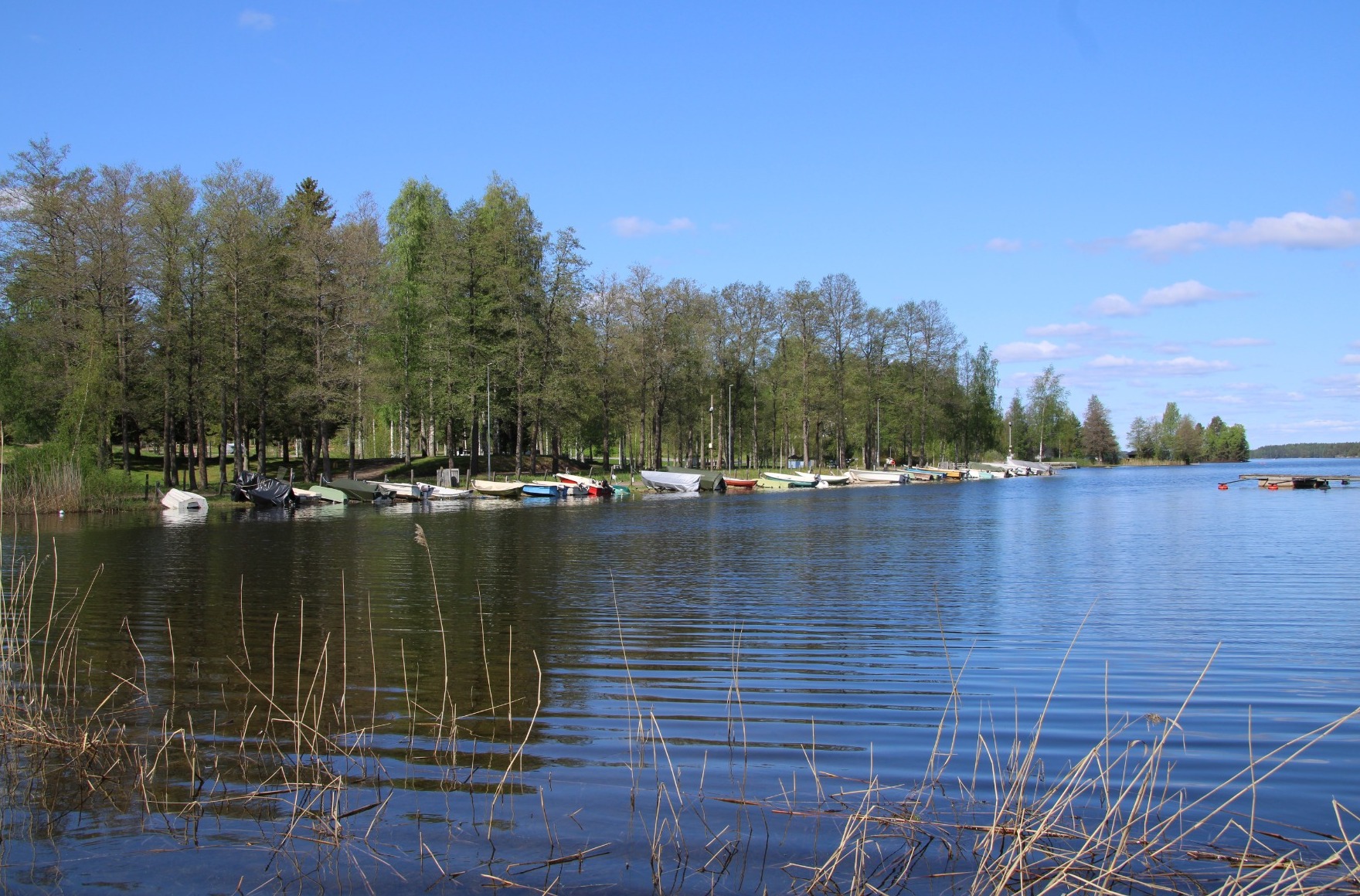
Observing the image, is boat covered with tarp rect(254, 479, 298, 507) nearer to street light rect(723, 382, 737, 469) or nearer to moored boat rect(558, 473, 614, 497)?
moored boat rect(558, 473, 614, 497)

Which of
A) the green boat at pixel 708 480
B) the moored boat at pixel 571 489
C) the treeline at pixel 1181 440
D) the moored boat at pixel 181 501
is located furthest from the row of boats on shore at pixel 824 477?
the treeline at pixel 1181 440

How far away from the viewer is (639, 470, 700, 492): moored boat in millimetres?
61906

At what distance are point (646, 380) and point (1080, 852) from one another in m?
65.5

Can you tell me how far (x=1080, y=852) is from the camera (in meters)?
4.73

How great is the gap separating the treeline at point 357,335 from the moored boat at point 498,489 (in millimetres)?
2438

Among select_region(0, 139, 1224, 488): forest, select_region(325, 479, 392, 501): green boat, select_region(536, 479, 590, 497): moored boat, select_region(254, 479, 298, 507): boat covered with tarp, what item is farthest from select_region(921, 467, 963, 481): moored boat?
select_region(254, 479, 298, 507): boat covered with tarp

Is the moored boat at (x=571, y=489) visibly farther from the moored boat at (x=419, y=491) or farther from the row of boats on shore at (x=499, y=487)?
the moored boat at (x=419, y=491)

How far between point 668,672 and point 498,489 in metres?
43.0

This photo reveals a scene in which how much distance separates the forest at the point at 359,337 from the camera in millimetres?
43406


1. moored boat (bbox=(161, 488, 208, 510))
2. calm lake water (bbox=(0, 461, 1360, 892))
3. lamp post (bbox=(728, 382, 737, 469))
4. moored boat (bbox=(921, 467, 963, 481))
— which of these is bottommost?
calm lake water (bbox=(0, 461, 1360, 892))

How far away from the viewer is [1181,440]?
16862 cm

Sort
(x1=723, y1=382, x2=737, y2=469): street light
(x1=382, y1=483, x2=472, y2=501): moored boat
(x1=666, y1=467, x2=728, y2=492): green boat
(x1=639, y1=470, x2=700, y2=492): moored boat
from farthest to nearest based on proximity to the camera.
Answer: (x1=723, y1=382, x2=737, y2=469): street light → (x1=666, y1=467, x2=728, y2=492): green boat → (x1=639, y1=470, x2=700, y2=492): moored boat → (x1=382, y1=483, x2=472, y2=501): moored boat

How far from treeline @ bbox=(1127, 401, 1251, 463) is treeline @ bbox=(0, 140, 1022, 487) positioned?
4107 inches

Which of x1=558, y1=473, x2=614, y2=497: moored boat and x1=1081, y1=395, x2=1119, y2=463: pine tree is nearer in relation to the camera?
x1=558, y1=473, x2=614, y2=497: moored boat
